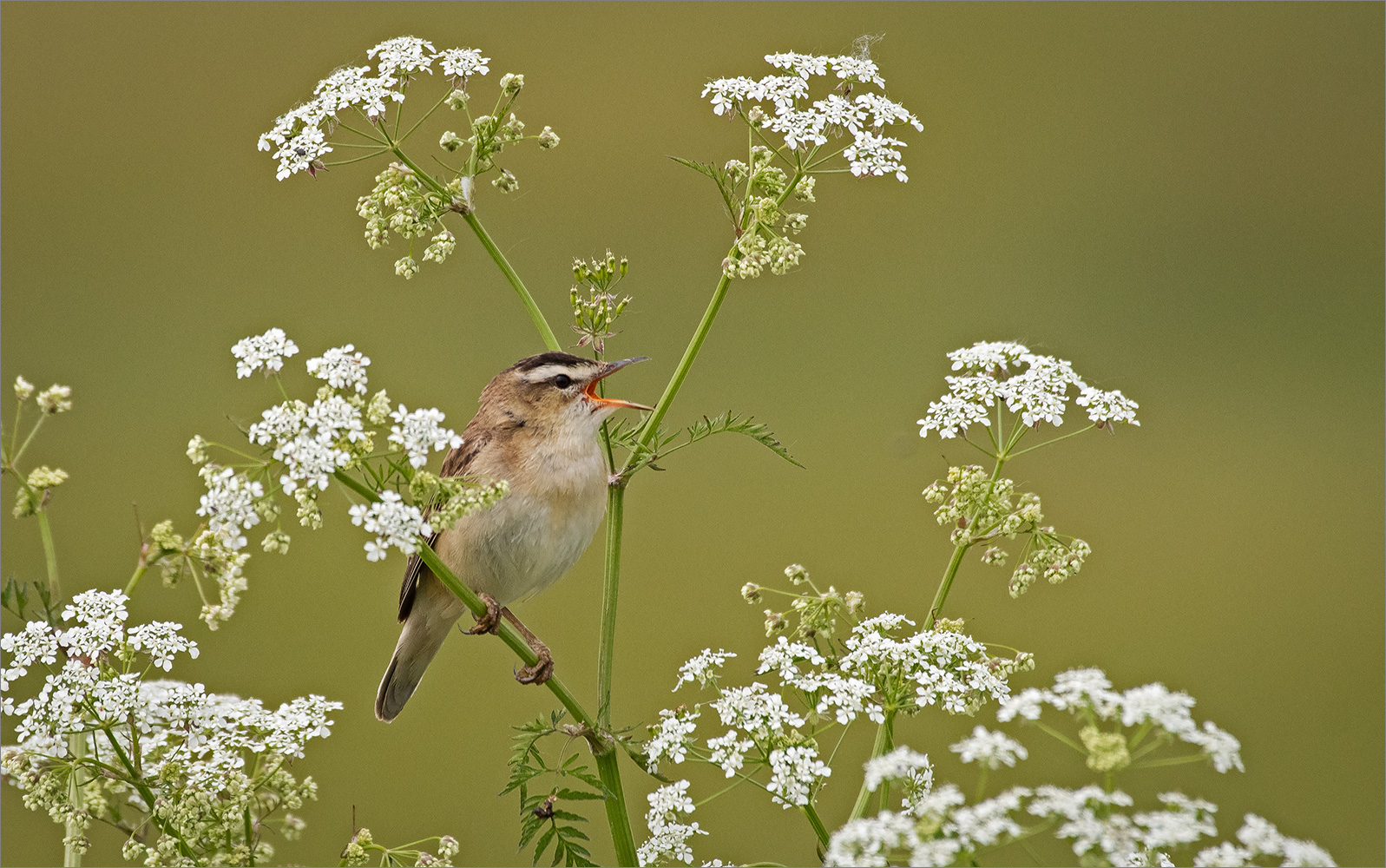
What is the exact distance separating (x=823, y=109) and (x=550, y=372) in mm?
1189

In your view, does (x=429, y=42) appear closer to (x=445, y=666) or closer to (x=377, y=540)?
(x=377, y=540)

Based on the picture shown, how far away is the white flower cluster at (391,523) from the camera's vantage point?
5.61ft

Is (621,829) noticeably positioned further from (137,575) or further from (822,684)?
(137,575)

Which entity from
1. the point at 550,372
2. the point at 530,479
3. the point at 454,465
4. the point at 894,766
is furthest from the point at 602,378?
the point at 894,766

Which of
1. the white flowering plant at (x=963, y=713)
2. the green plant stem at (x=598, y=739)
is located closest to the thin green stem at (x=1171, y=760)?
the white flowering plant at (x=963, y=713)

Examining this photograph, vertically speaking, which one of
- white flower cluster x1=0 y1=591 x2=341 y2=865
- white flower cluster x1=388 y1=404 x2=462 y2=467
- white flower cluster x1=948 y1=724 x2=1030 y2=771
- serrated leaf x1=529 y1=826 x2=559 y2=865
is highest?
white flower cluster x1=388 y1=404 x2=462 y2=467

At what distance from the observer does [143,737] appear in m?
2.01

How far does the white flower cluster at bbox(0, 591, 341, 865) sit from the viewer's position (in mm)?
1900

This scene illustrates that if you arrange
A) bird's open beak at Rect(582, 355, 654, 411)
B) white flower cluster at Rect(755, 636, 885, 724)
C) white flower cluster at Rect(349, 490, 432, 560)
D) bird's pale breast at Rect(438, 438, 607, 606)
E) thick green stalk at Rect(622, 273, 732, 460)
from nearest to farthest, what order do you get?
white flower cluster at Rect(349, 490, 432, 560)
white flower cluster at Rect(755, 636, 885, 724)
thick green stalk at Rect(622, 273, 732, 460)
bird's open beak at Rect(582, 355, 654, 411)
bird's pale breast at Rect(438, 438, 607, 606)

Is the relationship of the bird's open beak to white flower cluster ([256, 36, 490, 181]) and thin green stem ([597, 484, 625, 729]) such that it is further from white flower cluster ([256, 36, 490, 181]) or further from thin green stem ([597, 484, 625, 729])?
white flower cluster ([256, 36, 490, 181])

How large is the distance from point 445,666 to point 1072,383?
6214 millimetres

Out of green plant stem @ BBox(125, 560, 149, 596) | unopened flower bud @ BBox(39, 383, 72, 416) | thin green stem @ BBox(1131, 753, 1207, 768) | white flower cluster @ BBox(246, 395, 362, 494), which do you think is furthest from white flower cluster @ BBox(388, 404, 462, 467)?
thin green stem @ BBox(1131, 753, 1207, 768)

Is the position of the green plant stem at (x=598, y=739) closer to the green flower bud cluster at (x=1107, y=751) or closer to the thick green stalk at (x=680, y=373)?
the thick green stalk at (x=680, y=373)

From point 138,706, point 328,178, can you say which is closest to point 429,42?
point 138,706
